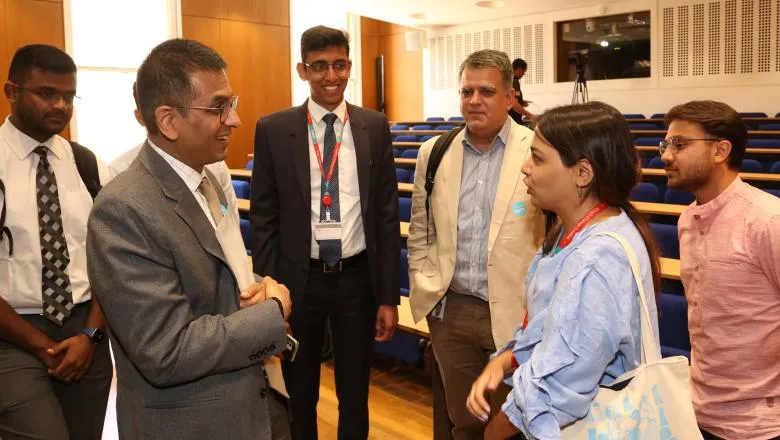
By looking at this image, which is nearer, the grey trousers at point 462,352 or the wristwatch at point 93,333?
the wristwatch at point 93,333

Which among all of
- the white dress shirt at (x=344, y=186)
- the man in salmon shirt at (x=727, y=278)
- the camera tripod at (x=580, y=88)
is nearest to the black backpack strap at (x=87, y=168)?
the white dress shirt at (x=344, y=186)

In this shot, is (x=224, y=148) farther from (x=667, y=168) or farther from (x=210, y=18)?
(x=210, y=18)

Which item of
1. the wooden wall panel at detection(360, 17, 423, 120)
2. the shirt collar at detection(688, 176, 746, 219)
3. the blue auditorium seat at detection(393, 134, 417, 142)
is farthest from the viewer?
the wooden wall panel at detection(360, 17, 423, 120)

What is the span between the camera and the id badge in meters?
2.41

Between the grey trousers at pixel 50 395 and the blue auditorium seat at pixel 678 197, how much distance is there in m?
4.15

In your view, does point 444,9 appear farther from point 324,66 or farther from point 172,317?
point 172,317

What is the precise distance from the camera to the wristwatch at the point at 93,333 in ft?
6.94

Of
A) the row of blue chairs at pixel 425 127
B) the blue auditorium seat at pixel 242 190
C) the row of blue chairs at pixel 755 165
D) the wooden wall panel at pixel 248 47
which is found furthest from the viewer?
the wooden wall panel at pixel 248 47

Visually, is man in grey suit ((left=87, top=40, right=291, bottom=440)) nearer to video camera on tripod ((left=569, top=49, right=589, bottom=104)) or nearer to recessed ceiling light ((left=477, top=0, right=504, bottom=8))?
video camera on tripod ((left=569, top=49, right=589, bottom=104))

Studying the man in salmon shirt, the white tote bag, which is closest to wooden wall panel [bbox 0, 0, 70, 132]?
the man in salmon shirt

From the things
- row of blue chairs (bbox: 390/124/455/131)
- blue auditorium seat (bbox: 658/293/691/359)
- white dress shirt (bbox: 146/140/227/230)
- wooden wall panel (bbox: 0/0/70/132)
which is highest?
wooden wall panel (bbox: 0/0/70/132)

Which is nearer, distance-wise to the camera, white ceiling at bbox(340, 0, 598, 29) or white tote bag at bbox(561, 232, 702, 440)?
white tote bag at bbox(561, 232, 702, 440)

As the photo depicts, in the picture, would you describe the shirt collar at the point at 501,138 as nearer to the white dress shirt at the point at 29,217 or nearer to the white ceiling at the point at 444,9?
the white dress shirt at the point at 29,217

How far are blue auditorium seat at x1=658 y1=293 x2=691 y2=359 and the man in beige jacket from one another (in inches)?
34.0
